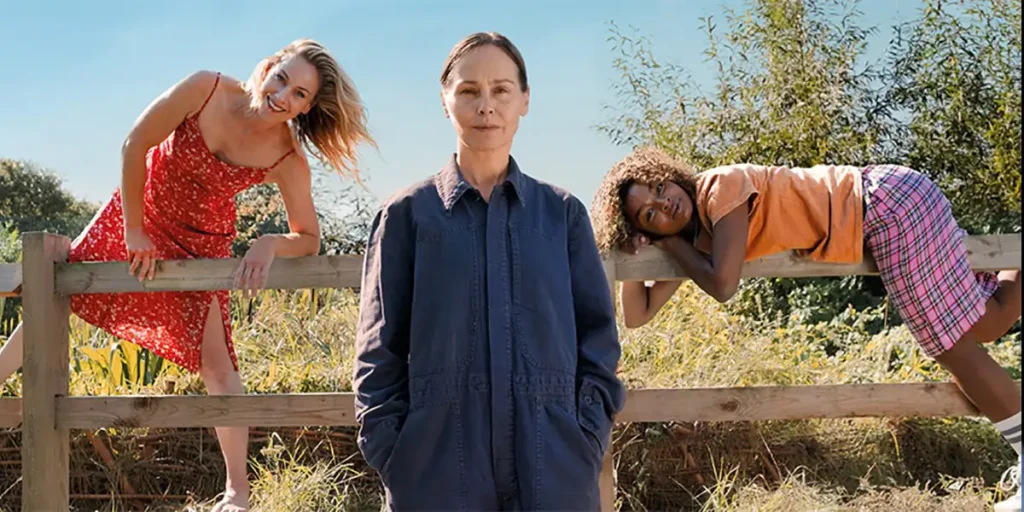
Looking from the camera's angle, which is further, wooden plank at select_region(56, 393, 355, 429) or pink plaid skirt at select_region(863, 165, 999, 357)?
wooden plank at select_region(56, 393, 355, 429)

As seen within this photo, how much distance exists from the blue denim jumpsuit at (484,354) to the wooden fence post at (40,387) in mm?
1694

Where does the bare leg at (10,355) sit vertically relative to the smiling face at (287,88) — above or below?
below

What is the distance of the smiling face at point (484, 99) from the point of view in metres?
2.04

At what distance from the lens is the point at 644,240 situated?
302 centimetres

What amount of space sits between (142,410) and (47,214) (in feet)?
52.2

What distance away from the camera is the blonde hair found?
316 centimetres

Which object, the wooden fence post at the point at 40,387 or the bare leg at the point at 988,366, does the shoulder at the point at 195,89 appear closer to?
the wooden fence post at the point at 40,387

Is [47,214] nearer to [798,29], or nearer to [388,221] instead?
[798,29]

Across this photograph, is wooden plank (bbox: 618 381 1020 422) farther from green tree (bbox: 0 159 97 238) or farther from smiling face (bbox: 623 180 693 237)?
green tree (bbox: 0 159 97 238)

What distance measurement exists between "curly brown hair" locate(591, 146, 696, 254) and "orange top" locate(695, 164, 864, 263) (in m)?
0.08

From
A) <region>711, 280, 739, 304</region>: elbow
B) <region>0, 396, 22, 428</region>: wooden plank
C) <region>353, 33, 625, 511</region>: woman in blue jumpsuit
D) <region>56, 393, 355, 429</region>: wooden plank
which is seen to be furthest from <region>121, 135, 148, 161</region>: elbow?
<region>711, 280, 739, 304</region>: elbow

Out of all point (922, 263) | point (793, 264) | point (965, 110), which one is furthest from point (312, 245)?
point (965, 110)

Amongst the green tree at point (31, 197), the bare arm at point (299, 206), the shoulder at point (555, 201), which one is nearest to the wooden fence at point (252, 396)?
the bare arm at point (299, 206)

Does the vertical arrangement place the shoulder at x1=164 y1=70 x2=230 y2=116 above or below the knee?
A: above
